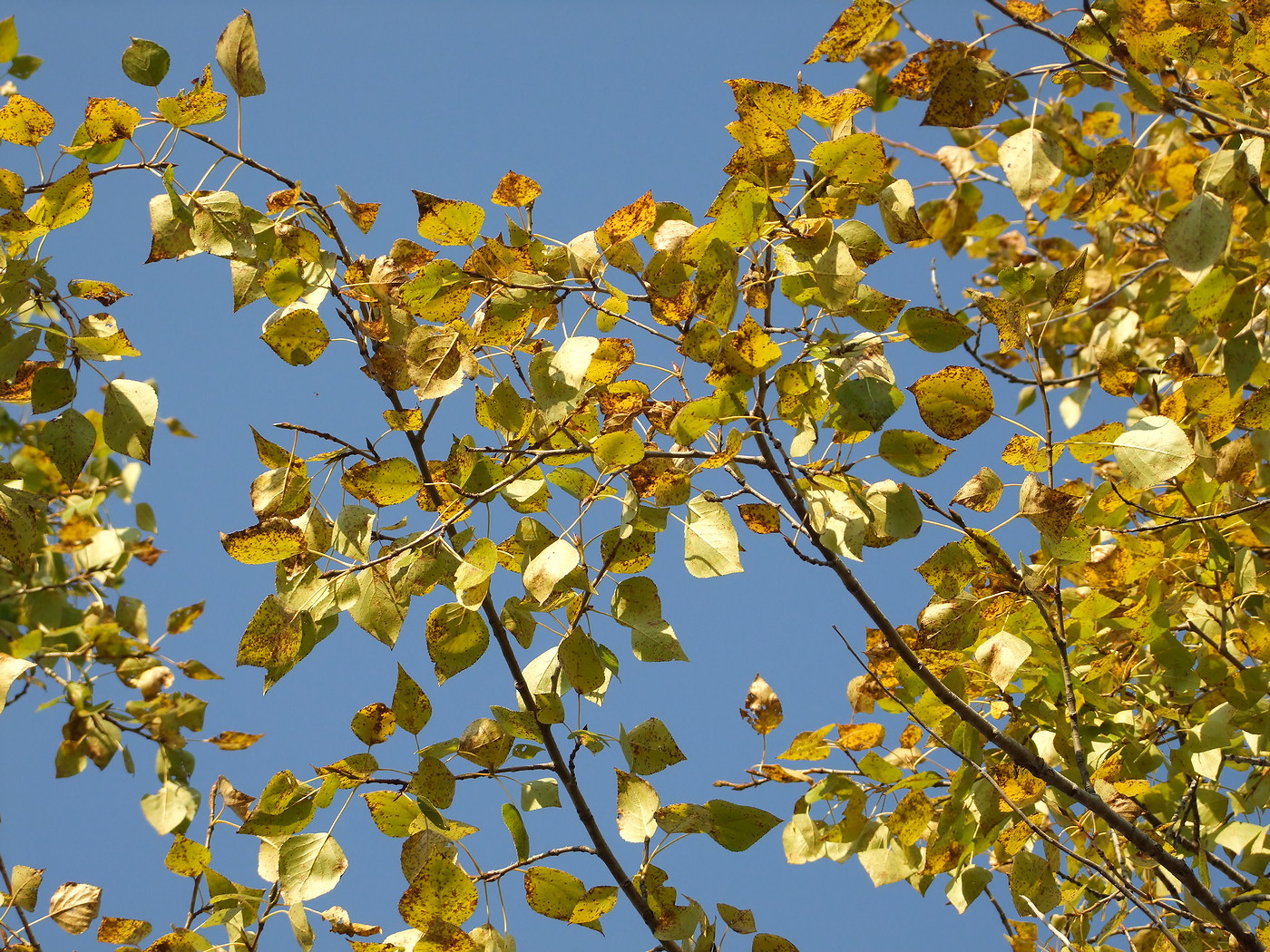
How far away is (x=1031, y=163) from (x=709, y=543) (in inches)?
13.8

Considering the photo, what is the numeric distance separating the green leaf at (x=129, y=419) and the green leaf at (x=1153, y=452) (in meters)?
0.74

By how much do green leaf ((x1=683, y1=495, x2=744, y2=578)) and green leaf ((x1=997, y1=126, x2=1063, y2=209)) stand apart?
30 cm

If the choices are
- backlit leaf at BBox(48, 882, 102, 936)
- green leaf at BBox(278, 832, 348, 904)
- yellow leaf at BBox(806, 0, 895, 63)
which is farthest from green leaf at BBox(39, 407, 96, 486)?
yellow leaf at BBox(806, 0, 895, 63)

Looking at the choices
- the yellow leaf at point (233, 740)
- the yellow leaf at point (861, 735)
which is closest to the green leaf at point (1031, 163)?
the yellow leaf at point (861, 735)

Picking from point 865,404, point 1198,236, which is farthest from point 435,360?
point 1198,236

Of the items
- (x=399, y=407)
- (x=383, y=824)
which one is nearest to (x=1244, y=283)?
(x=399, y=407)

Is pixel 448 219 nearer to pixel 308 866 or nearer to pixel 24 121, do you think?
pixel 24 121

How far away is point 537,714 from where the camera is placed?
691mm

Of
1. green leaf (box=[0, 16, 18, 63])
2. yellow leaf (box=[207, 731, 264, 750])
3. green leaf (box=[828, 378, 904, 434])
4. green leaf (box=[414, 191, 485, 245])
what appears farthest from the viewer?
yellow leaf (box=[207, 731, 264, 750])

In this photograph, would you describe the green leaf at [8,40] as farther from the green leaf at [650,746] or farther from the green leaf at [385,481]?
the green leaf at [650,746]

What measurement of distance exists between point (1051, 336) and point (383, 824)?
52.1 inches

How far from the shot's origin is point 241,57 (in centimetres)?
72

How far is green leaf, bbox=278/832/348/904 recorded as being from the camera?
0.67m

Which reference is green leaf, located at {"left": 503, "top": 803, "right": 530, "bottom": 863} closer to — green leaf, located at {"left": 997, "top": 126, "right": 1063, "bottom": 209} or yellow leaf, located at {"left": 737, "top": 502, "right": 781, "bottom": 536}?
yellow leaf, located at {"left": 737, "top": 502, "right": 781, "bottom": 536}
